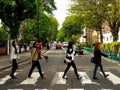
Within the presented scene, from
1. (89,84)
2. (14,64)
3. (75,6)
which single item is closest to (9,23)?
(75,6)

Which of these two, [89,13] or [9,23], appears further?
[89,13]

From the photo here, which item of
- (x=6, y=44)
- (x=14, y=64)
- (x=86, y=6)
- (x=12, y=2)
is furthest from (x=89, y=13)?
(x=14, y=64)

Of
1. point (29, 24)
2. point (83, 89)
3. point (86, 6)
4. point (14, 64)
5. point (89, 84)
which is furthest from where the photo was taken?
point (29, 24)

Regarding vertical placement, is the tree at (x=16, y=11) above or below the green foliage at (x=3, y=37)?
above

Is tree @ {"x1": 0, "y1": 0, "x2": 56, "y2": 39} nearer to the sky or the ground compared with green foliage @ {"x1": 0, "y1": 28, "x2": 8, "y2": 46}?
nearer to the sky

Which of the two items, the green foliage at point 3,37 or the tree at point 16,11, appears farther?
the green foliage at point 3,37

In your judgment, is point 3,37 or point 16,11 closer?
point 16,11

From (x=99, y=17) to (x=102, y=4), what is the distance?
2.87 metres

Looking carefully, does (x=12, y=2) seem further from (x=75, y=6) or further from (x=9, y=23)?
(x=75, y=6)

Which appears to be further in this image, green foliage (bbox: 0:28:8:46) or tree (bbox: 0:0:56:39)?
green foliage (bbox: 0:28:8:46)

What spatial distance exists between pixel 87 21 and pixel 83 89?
154ft

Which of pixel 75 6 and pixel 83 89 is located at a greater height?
pixel 75 6

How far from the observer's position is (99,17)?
58062 mm

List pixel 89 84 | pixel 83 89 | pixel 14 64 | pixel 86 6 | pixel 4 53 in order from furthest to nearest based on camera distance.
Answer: pixel 86 6
pixel 4 53
pixel 14 64
pixel 89 84
pixel 83 89
